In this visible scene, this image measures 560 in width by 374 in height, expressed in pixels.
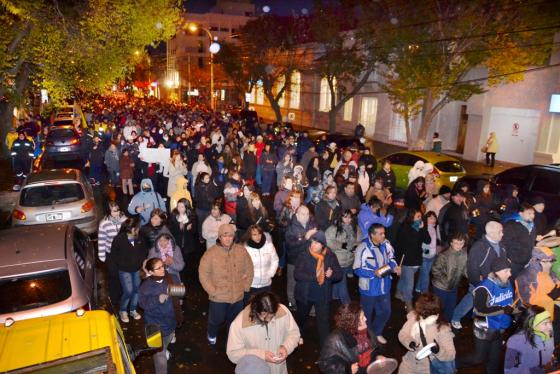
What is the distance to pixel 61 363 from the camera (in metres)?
3.35

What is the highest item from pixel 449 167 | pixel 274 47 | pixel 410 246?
pixel 274 47

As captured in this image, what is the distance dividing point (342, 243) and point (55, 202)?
19.3 ft

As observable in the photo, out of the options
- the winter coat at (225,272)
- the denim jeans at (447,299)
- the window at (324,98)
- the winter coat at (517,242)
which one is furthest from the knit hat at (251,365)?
the window at (324,98)

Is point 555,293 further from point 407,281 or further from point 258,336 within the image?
point 258,336

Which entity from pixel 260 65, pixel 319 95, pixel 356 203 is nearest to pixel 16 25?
pixel 356 203

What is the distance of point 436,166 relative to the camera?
14.4 meters

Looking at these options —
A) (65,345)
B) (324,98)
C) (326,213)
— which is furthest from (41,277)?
(324,98)

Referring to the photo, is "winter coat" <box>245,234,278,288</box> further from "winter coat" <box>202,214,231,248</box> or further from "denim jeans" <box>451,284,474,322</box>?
"denim jeans" <box>451,284,474,322</box>

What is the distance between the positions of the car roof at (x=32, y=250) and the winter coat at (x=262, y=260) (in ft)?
7.46

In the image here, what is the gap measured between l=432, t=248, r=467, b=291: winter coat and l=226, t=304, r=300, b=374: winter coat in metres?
2.82

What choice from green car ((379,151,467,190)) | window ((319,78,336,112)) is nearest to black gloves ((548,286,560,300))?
green car ((379,151,467,190))

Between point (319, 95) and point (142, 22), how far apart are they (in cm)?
2588

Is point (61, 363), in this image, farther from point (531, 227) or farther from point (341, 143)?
point (341, 143)

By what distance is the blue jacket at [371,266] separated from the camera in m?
6.07
